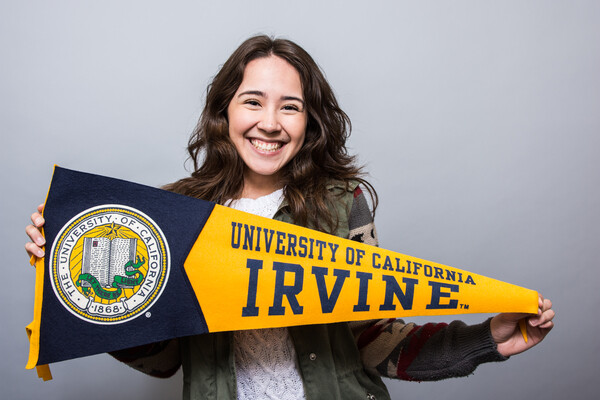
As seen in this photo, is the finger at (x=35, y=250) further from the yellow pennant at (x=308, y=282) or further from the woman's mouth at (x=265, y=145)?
the woman's mouth at (x=265, y=145)

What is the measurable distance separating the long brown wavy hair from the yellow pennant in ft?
0.64

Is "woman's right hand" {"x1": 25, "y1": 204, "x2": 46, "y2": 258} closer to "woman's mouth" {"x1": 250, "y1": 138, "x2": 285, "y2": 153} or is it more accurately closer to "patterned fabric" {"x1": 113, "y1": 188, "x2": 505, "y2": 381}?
"patterned fabric" {"x1": 113, "y1": 188, "x2": 505, "y2": 381}

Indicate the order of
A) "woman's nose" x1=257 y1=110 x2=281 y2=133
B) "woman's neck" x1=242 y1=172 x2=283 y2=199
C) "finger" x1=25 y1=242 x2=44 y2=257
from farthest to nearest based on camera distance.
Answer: "woman's neck" x1=242 y1=172 x2=283 y2=199 → "woman's nose" x1=257 y1=110 x2=281 y2=133 → "finger" x1=25 y1=242 x2=44 y2=257

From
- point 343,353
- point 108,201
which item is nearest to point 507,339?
point 343,353

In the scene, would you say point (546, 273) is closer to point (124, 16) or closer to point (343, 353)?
point (343, 353)

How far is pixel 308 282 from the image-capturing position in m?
1.12

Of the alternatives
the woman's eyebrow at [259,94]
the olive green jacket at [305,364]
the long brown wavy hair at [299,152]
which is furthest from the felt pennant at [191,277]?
the woman's eyebrow at [259,94]

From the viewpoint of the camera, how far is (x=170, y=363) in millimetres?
1339

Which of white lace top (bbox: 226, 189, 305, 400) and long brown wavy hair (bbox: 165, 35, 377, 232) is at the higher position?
long brown wavy hair (bbox: 165, 35, 377, 232)

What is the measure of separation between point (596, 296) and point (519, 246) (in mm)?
478

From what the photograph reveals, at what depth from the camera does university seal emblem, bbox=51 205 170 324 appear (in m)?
1.04

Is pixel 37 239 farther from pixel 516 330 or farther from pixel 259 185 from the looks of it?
pixel 516 330

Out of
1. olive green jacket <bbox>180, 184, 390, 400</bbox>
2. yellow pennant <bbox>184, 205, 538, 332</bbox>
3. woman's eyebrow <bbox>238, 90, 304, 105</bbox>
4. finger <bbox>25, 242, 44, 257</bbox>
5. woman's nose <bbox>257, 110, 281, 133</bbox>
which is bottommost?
olive green jacket <bbox>180, 184, 390, 400</bbox>

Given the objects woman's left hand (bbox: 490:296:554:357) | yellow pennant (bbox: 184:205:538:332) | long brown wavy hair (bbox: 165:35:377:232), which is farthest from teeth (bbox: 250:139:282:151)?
woman's left hand (bbox: 490:296:554:357)
